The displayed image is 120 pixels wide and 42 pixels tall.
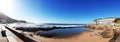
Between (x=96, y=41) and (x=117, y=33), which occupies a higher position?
(x=117, y=33)

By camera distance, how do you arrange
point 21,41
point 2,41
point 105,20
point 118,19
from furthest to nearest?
point 105,20
point 118,19
point 21,41
point 2,41

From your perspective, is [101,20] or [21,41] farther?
[101,20]

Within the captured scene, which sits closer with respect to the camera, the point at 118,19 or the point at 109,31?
the point at 109,31

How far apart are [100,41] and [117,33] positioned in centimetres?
975

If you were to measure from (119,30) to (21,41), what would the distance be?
4669mm

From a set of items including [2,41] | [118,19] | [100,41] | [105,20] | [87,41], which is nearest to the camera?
[2,41]

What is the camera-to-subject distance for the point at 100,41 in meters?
18.6

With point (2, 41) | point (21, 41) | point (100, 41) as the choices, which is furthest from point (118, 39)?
point (100, 41)

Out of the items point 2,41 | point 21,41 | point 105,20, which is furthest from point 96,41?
point 105,20

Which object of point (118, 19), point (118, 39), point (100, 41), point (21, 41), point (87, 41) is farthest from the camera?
point (118, 19)

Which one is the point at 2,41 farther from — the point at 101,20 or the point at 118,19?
the point at 101,20

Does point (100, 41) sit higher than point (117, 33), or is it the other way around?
point (117, 33)

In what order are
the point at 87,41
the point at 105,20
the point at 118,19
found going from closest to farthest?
1. the point at 87,41
2. the point at 118,19
3. the point at 105,20

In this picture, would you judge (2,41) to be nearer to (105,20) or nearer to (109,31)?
(109,31)
